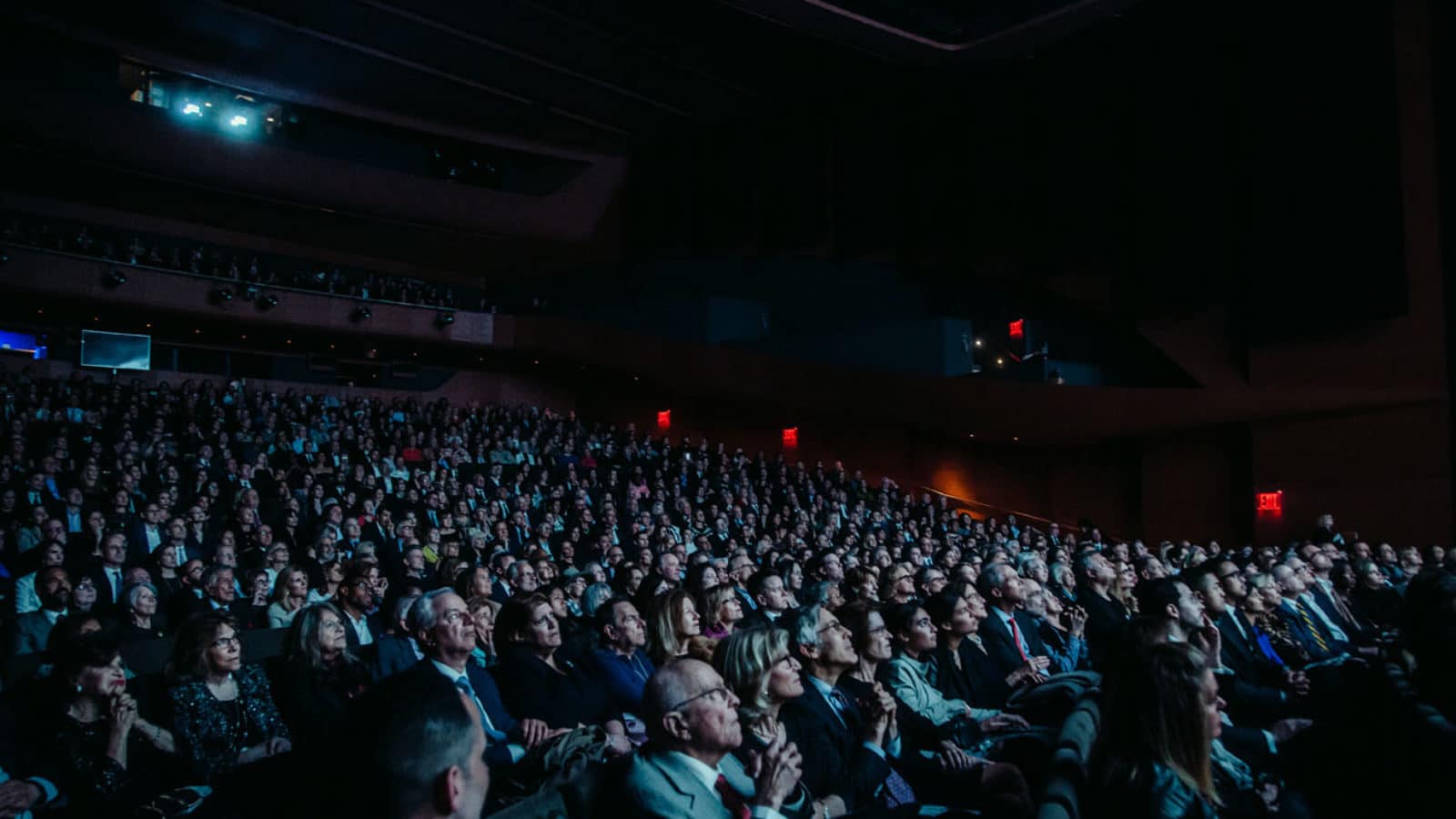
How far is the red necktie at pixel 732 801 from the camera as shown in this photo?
218cm

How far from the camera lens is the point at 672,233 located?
675 inches

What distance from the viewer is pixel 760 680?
280 cm

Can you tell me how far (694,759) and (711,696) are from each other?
14 centimetres

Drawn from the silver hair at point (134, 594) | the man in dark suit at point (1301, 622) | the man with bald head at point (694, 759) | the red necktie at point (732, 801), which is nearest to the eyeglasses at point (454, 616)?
the man with bald head at point (694, 759)

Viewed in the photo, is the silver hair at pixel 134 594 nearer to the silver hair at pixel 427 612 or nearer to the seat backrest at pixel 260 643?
the seat backrest at pixel 260 643

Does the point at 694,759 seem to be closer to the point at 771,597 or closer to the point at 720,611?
the point at 720,611

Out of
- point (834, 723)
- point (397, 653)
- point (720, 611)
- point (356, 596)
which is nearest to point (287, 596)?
point (356, 596)

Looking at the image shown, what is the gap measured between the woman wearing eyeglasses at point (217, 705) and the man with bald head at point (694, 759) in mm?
1619

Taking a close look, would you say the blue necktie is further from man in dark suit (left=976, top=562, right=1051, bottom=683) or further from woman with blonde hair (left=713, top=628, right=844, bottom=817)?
man in dark suit (left=976, top=562, right=1051, bottom=683)

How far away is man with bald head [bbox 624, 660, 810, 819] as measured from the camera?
2.07 m

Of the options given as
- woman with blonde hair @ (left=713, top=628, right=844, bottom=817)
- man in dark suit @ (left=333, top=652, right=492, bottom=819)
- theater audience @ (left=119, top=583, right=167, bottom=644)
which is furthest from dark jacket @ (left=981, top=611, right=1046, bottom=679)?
theater audience @ (left=119, top=583, right=167, bottom=644)

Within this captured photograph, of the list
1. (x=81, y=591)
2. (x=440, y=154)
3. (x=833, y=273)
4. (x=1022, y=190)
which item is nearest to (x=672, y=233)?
(x=833, y=273)

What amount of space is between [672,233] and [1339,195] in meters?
9.94

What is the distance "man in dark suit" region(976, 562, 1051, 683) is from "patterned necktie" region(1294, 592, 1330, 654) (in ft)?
6.16
